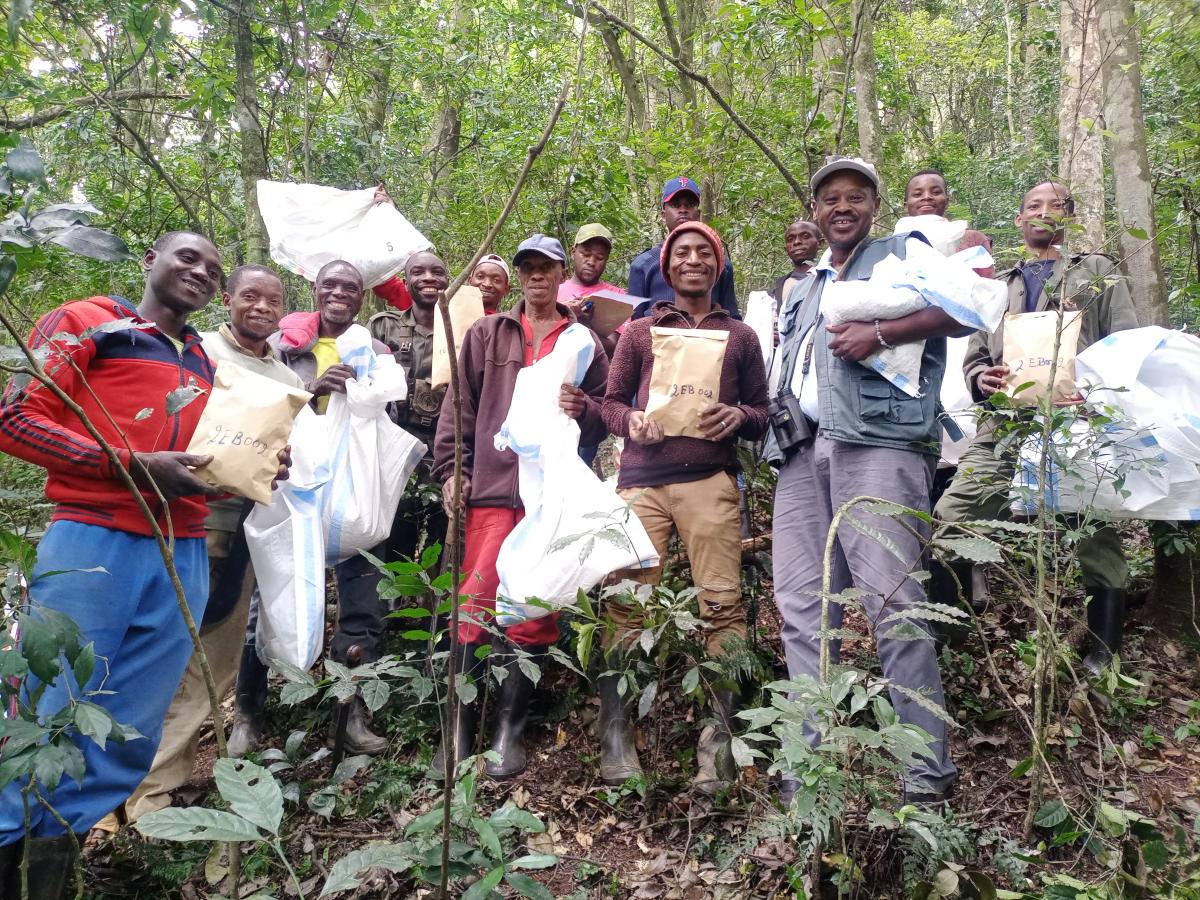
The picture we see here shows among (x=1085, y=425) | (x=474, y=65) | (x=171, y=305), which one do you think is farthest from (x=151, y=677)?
(x=474, y=65)

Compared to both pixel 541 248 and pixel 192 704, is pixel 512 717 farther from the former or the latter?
pixel 541 248

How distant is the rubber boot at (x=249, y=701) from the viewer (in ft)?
12.3

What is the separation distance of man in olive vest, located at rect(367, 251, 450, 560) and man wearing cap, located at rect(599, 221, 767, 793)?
122 centimetres

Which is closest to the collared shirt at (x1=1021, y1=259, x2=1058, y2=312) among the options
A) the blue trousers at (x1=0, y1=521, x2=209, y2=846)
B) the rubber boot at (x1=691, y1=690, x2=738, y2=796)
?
the rubber boot at (x1=691, y1=690, x2=738, y2=796)

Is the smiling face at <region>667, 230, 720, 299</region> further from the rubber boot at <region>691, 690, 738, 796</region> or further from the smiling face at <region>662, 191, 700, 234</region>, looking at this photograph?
the rubber boot at <region>691, 690, 738, 796</region>

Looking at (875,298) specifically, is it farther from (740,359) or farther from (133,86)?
(133,86)

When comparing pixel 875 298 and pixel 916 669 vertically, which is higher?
pixel 875 298

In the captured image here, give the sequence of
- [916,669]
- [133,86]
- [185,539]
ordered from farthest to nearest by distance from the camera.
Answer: [133,86] < [185,539] < [916,669]

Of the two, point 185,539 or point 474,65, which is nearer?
point 185,539

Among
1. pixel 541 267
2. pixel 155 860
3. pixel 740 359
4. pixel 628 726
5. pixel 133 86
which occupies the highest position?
pixel 133 86

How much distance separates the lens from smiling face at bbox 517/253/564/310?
393 cm

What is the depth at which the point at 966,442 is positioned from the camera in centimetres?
429

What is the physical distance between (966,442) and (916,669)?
1.99 m

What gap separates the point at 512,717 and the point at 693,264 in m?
2.22
